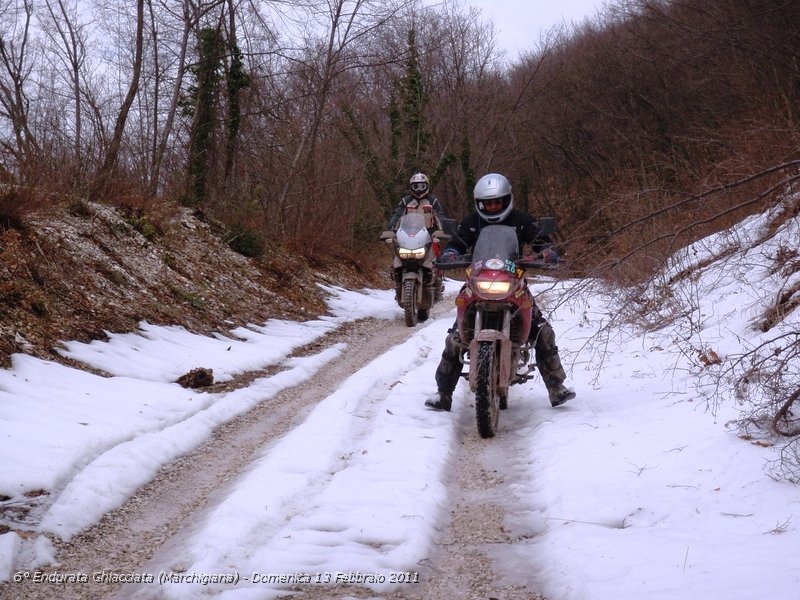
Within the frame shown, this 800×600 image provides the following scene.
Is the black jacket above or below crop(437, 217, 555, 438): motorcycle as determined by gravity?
above

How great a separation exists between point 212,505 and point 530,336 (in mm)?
3200

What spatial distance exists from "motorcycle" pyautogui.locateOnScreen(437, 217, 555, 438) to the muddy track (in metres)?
0.45

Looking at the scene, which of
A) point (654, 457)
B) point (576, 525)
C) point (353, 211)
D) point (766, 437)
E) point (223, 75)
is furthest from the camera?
point (353, 211)

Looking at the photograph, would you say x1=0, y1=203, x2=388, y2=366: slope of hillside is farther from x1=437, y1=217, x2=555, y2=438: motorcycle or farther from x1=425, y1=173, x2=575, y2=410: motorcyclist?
x1=437, y1=217, x2=555, y2=438: motorcycle

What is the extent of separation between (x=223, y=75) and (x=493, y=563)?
1440 centimetres

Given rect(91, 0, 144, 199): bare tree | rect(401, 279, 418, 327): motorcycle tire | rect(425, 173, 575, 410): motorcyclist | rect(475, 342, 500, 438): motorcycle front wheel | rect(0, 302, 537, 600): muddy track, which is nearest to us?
rect(0, 302, 537, 600): muddy track

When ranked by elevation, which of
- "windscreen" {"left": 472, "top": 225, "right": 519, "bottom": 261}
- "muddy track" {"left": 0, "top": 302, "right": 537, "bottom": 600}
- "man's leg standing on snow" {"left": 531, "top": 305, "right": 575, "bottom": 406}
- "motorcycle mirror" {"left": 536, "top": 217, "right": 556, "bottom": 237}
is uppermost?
"motorcycle mirror" {"left": 536, "top": 217, "right": 556, "bottom": 237}

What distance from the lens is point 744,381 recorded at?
410 cm

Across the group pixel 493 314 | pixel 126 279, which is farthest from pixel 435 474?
pixel 126 279

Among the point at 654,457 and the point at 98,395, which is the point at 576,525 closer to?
the point at 654,457

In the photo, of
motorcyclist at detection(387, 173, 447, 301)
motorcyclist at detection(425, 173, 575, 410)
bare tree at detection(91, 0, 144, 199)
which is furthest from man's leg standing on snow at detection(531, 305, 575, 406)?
bare tree at detection(91, 0, 144, 199)

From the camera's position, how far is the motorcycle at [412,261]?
12.1m

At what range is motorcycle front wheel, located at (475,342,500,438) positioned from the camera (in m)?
5.81

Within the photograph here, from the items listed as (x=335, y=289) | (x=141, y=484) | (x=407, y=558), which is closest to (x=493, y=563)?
(x=407, y=558)
